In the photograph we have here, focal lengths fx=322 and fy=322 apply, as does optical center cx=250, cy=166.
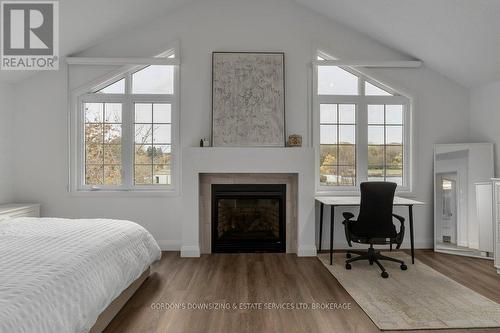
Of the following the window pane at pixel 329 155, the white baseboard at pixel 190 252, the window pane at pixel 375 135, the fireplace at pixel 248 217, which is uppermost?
the window pane at pixel 375 135

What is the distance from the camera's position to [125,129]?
15.2 feet

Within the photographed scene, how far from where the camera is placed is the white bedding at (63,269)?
4.83 feet

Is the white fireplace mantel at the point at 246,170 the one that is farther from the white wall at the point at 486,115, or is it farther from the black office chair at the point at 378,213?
the white wall at the point at 486,115

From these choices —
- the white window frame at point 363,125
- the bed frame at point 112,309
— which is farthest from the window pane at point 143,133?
the white window frame at point 363,125

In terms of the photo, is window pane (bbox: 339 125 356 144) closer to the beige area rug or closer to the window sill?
the beige area rug

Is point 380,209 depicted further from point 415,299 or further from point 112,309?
point 112,309

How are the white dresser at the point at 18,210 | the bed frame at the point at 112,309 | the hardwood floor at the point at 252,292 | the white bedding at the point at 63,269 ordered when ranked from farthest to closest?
the white dresser at the point at 18,210, the hardwood floor at the point at 252,292, the bed frame at the point at 112,309, the white bedding at the point at 63,269

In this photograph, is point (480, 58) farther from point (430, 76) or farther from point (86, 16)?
point (86, 16)

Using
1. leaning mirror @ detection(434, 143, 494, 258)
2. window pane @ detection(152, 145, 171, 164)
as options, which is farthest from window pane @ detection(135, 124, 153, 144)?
leaning mirror @ detection(434, 143, 494, 258)

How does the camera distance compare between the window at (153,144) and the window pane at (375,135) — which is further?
the window pane at (375,135)

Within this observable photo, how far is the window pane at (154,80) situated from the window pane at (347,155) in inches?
103

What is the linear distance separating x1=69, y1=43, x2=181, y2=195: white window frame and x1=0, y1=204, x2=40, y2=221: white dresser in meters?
0.50

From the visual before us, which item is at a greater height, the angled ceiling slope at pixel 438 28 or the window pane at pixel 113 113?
the angled ceiling slope at pixel 438 28

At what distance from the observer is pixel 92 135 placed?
4645mm
